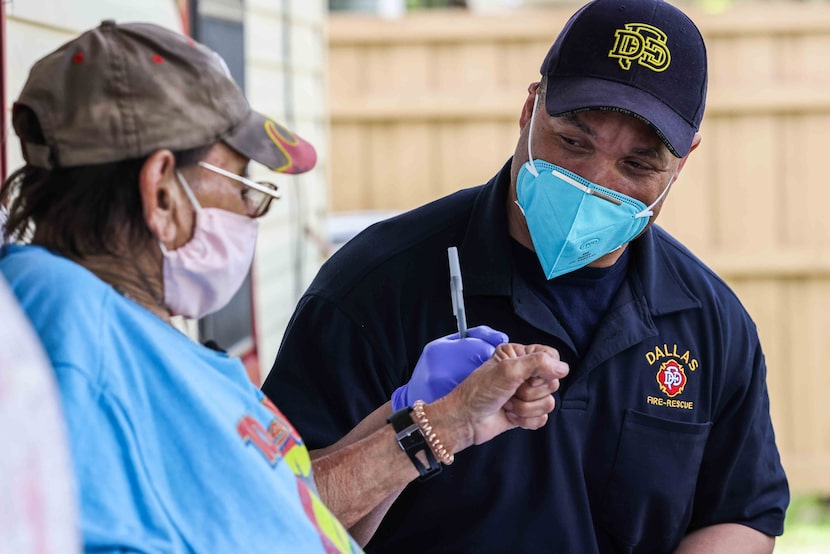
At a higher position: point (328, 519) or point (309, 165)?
point (309, 165)

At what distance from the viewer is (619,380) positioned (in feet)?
7.04

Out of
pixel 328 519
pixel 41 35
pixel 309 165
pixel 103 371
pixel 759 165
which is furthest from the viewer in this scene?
pixel 759 165

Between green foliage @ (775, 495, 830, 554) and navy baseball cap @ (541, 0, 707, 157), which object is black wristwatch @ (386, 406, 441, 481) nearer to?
navy baseball cap @ (541, 0, 707, 157)

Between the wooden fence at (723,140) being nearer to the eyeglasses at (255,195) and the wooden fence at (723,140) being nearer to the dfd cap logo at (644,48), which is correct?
the dfd cap logo at (644,48)

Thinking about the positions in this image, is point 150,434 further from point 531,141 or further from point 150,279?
point 531,141

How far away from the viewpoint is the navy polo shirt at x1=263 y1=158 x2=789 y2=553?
80.9 inches

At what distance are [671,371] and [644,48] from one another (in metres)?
0.63

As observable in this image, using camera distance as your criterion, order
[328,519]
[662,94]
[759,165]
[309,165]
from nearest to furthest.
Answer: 1. [328,519]
2. [309,165]
3. [662,94]
4. [759,165]

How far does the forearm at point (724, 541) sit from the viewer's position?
222 cm

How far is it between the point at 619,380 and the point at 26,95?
4.08 feet

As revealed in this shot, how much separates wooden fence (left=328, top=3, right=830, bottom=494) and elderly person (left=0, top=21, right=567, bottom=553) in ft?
18.0

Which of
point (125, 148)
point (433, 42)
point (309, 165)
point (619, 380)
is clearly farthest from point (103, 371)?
point (433, 42)

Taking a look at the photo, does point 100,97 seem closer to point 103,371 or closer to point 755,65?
point 103,371

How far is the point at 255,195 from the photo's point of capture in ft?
4.85
